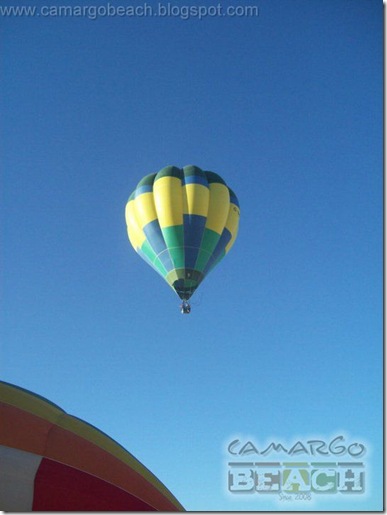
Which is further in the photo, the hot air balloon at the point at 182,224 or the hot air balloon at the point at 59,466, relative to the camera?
the hot air balloon at the point at 182,224

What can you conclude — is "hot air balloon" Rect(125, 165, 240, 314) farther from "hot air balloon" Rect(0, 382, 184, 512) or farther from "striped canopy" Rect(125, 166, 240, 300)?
"hot air balloon" Rect(0, 382, 184, 512)

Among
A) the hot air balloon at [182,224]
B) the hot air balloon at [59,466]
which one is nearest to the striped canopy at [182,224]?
the hot air balloon at [182,224]

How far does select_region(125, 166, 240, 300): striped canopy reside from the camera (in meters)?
14.9

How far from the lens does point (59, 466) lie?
8219 mm

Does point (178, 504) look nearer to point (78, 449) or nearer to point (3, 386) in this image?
point (78, 449)

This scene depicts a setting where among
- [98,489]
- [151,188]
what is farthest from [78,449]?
[151,188]

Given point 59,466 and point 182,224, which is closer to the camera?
point 59,466

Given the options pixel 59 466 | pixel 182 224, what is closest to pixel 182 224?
pixel 182 224

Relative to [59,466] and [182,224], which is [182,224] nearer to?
[182,224]

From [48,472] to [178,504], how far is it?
2.26 metres

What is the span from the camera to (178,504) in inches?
376

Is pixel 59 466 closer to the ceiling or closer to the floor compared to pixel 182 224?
closer to the floor

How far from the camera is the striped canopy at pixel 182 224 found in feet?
49.0

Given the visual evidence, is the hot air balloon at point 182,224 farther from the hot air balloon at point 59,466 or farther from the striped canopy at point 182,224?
the hot air balloon at point 59,466
